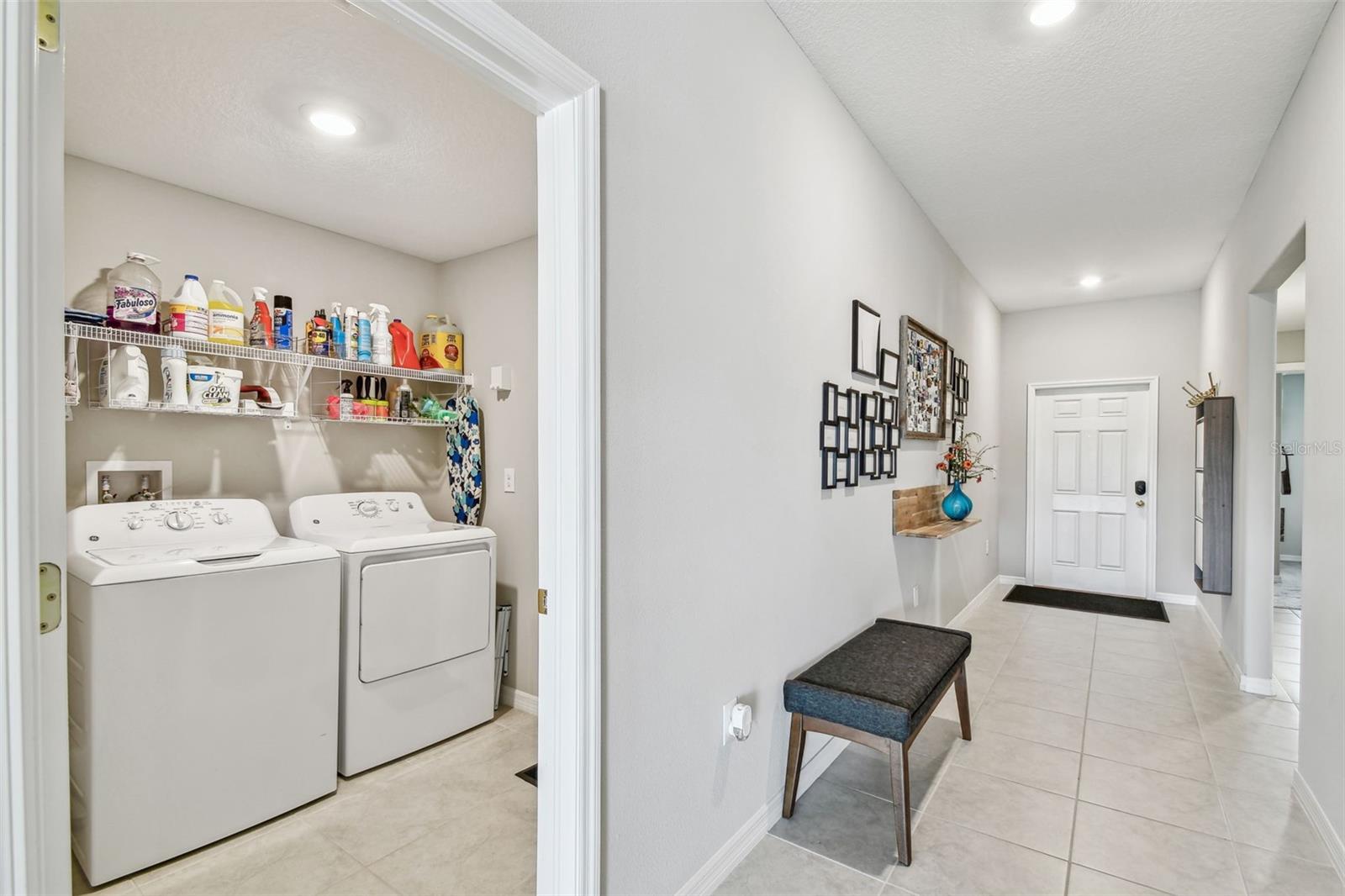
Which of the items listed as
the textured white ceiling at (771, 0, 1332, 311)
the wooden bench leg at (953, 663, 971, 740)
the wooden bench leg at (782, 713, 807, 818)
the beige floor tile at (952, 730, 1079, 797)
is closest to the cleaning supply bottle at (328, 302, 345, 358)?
the textured white ceiling at (771, 0, 1332, 311)

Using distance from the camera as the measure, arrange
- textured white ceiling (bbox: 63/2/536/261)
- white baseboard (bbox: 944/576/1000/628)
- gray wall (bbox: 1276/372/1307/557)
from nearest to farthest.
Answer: textured white ceiling (bbox: 63/2/536/261), white baseboard (bbox: 944/576/1000/628), gray wall (bbox: 1276/372/1307/557)

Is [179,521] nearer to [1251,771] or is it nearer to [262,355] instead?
[262,355]

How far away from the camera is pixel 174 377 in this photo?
8.07 feet

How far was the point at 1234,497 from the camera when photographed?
3.70 meters

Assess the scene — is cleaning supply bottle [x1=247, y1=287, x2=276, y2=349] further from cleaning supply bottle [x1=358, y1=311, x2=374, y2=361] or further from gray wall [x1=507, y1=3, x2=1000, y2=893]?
gray wall [x1=507, y1=3, x2=1000, y2=893]

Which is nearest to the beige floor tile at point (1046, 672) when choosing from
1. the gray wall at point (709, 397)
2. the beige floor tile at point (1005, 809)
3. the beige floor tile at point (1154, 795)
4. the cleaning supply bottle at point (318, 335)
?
the beige floor tile at point (1154, 795)

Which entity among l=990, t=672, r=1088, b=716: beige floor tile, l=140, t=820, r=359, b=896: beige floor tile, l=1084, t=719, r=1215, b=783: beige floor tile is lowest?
l=140, t=820, r=359, b=896: beige floor tile

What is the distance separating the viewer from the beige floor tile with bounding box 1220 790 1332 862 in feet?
6.73

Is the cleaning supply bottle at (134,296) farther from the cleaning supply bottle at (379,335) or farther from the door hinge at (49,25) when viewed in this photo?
the door hinge at (49,25)

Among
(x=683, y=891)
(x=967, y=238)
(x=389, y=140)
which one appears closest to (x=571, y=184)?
(x=389, y=140)

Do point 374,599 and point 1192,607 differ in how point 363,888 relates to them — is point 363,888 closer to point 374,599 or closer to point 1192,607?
point 374,599

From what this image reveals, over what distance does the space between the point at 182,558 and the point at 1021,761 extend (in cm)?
313

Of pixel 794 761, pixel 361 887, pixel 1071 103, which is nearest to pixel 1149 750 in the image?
pixel 794 761

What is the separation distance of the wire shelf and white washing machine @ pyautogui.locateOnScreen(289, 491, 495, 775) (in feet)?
1.97
